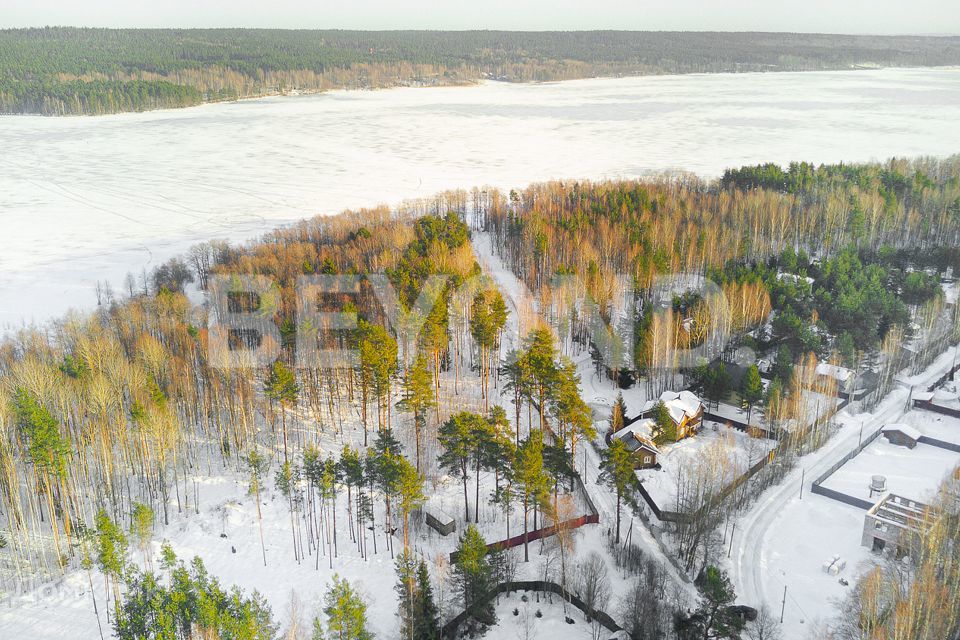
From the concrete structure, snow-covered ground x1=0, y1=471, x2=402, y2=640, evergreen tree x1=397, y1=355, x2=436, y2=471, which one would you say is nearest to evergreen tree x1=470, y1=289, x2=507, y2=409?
evergreen tree x1=397, y1=355, x2=436, y2=471

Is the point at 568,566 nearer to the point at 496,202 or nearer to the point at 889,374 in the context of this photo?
the point at 889,374

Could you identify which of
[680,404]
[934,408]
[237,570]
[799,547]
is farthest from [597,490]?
[934,408]

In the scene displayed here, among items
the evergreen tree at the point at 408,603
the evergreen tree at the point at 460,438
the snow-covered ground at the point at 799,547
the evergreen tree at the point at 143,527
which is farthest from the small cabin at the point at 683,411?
the evergreen tree at the point at 143,527

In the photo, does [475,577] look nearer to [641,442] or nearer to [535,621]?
[535,621]

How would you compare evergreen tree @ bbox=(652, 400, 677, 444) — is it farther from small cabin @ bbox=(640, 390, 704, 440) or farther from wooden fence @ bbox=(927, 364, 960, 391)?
wooden fence @ bbox=(927, 364, 960, 391)

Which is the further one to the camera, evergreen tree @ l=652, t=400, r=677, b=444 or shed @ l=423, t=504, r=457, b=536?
evergreen tree @ l=652, t=400, r=677, b=444

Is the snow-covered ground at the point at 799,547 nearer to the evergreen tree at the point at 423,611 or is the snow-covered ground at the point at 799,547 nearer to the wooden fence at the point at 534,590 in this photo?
the wooden fence at the point at 534,590
